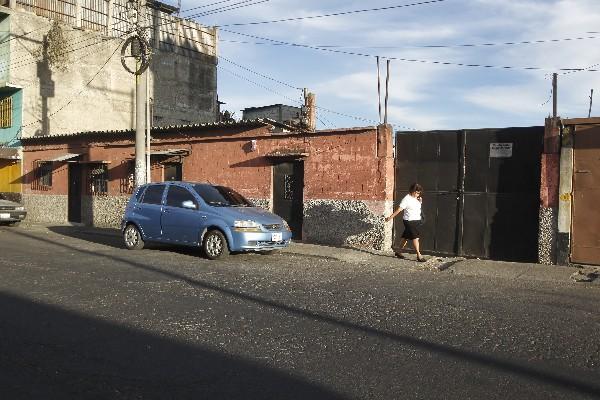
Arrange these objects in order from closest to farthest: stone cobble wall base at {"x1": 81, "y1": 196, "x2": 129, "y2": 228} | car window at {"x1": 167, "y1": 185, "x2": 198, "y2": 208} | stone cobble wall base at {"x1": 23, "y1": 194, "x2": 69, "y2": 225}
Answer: car window at {"x1": 167, "y1": 185, "x2": 198, "y2": 208} < stone cobble wall base at {"x1": 81, "y1": 196, "x2": 129, "y2": 228} < stone cobble wall base at {"x1": 23, "y1": 194, "x2": 69, "y2": 225}

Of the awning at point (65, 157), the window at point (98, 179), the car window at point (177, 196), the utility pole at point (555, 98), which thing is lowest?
the car window at point (177, 196)

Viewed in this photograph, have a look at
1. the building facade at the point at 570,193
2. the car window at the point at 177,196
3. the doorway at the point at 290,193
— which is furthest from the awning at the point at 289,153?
the building facade at the point at 570,193

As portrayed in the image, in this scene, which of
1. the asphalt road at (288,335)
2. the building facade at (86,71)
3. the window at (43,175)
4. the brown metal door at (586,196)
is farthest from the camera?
the building facade at (86,71)

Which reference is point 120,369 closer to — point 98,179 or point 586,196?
point 586,196

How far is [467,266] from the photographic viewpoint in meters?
10.6

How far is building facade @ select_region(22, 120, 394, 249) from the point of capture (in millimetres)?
13195

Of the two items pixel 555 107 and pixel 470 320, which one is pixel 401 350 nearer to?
pixel 470 320

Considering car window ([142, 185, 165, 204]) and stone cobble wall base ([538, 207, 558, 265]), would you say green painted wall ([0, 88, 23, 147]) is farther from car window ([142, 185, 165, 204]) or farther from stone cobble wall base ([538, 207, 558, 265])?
stone cobble wall base ([538, 207, 558, 265])

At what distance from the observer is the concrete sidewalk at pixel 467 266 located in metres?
9.48

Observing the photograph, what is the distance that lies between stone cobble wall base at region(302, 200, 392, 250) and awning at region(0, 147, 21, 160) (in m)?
16.0

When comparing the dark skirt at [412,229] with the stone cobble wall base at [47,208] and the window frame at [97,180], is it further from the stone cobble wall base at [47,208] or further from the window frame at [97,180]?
the stone cobble wall base at [47,208]

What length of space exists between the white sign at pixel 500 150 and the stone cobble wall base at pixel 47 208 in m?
17.0

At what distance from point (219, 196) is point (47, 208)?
1404 centimetres

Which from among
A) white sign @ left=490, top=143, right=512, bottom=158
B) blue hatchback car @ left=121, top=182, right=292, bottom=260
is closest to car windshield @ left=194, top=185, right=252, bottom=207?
blue hatchback car @ left=121, top=182, right=292, bottom=260
